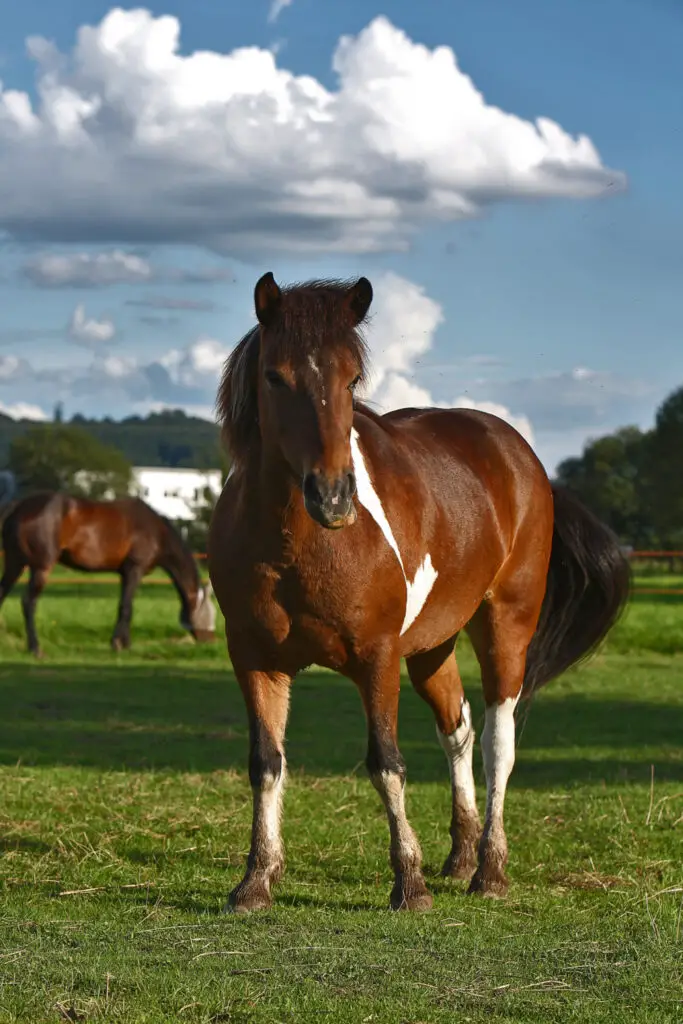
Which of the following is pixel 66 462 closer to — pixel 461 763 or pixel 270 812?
pixel 461 763

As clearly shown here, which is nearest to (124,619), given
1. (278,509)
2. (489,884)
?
(489,884)

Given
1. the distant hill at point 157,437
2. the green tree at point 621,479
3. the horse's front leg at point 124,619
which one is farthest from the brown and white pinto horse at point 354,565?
the distant hill at point 157,437

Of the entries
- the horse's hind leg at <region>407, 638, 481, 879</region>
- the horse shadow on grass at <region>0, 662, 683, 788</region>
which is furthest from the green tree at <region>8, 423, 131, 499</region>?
the horse's hind leg at <region>407, 638, 481, 879</region>

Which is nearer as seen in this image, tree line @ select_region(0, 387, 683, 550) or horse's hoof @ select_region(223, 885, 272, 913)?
horse's hoof @ select_region(223, 885, 272, 913)

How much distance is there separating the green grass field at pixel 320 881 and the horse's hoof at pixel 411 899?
78 millimetres

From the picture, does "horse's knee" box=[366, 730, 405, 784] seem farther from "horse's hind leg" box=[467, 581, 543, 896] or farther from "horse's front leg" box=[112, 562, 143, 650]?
"horse's front leg" box=[112, 562, 143, 650]

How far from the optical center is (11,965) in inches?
172

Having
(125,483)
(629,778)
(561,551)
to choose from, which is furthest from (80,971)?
(125,483)

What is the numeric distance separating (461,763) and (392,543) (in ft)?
5.21

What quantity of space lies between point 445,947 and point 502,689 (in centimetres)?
193

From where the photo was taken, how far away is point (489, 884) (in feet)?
19.5

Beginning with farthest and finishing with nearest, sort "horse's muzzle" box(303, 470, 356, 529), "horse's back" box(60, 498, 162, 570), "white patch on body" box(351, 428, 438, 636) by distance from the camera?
"horse's back" box(60, 498, 162, 570)
"white patch on body" box(351, 428, 438, 636)
"horse's muzzle" box(303, 470, 356, 529)

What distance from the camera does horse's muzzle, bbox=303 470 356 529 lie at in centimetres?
476

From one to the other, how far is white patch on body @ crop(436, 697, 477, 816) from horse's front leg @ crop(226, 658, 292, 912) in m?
1.26
